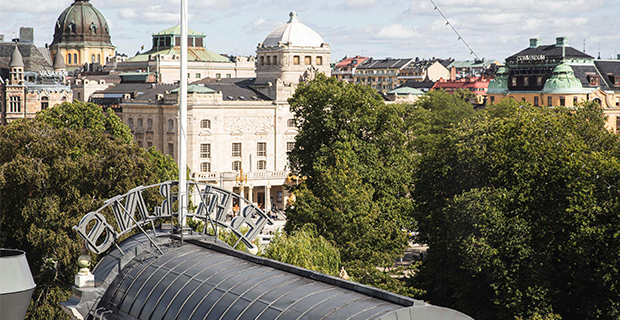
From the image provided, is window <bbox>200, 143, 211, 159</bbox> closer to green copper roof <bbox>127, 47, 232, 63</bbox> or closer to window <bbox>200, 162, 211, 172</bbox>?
window <bbox>200, 162, 211, 172</bbox>

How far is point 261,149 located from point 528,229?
8541 centimetres

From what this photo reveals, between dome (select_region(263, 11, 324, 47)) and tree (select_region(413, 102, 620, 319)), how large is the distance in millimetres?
89460

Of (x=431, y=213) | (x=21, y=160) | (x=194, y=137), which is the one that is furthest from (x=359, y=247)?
(x=194, y=137)

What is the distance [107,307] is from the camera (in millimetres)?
26984

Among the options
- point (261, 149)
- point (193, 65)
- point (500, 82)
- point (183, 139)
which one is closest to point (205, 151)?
point (261, 149)

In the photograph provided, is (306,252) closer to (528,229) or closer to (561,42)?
(528,229)

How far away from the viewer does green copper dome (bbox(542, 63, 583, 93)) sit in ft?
403

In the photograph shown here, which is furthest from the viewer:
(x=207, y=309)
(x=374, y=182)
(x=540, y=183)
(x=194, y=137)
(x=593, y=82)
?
(x=593, y=82)

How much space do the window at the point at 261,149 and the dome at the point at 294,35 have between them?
60.3 ft

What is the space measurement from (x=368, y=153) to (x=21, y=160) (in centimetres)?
2117

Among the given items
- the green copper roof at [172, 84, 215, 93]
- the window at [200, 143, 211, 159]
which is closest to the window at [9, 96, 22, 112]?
the green copper roof at [172, 84, 215, 93]

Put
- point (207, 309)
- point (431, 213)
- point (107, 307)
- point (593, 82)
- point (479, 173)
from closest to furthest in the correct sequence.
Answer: point (207, 309) < point (107, 307) < point (479, 173) < point (431, 213) < point (593, 82)

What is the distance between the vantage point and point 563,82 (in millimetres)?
123125

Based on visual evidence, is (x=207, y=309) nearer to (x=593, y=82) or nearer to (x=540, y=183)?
(x=540, y=183)
